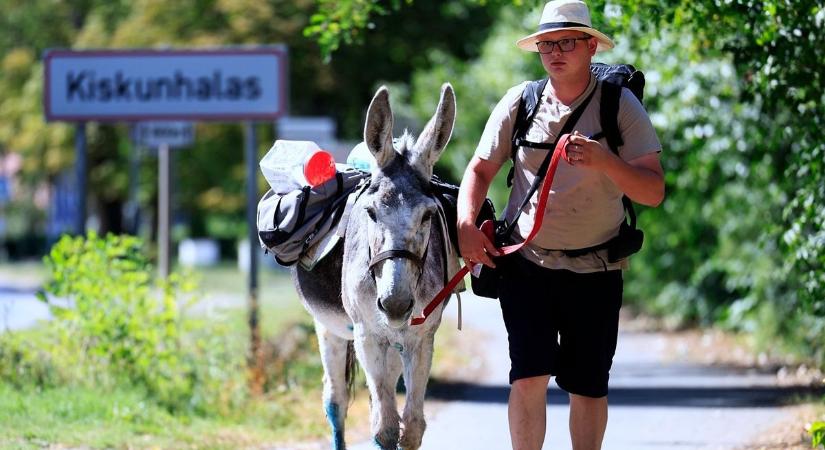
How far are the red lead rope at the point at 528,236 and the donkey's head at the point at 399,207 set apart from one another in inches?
3.0

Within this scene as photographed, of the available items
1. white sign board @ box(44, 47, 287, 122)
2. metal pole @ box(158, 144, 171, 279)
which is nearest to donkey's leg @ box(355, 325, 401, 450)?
white sign board @ box(44, 47, 287, 122)

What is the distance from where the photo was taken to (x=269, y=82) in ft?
41.0

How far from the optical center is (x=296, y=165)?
311 inches

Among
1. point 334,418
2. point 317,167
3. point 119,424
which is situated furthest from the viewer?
point 119,424

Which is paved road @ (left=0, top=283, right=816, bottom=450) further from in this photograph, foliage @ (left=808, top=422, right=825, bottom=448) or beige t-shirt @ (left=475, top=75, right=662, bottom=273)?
beige t-shirt @ (left=475, top=75, right=662, bottom=273)

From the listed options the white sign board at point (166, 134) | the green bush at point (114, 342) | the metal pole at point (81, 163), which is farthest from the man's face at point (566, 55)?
the white sign board at point (166, 134)

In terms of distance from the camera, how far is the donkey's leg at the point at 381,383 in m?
6.79

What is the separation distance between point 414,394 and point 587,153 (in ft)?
5.19

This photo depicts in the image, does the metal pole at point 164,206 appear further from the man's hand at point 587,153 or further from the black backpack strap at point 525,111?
the man's hand at point 587,153

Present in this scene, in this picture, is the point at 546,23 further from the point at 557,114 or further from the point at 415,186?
the point at 415,186

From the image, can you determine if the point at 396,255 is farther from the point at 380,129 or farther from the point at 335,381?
the point at 335,381

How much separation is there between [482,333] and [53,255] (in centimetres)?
953

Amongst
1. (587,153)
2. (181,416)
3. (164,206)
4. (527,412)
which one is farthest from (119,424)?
(164,206)

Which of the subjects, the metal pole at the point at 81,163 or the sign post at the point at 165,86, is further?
the metal pole at the point at 81,163
